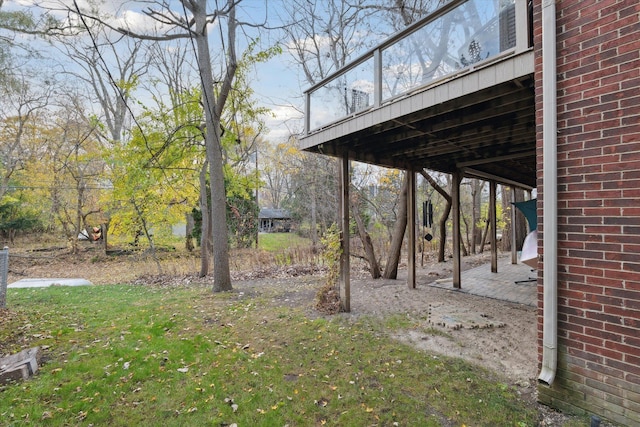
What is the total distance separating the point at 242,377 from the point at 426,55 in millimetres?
3965

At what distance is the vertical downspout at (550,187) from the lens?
218 centimetres

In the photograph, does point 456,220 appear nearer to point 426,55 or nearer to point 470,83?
point 426,55

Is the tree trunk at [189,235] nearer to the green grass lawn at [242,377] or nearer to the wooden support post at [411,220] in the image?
the green grass lawn at [242,377]

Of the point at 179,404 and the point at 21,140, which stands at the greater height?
the point at 21,140

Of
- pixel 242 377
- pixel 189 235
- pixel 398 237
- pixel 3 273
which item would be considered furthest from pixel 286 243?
pixel 242 377

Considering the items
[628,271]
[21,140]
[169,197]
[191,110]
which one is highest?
[21,140]

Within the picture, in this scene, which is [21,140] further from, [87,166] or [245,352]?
[245,352]

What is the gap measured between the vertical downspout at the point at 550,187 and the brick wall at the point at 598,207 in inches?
2.2

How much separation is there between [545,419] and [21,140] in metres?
21.7

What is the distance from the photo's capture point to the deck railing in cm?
268

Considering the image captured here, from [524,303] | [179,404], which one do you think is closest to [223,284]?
[179,404]

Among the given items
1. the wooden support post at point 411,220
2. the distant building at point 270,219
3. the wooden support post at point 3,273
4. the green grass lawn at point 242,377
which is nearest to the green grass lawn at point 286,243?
the wooden support post at point 411,220

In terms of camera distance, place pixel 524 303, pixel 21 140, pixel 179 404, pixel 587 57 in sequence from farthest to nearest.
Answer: pixel 21 140, pixel 524 303, pixel 179 404, pixel 587 57

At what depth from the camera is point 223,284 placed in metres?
6.71
